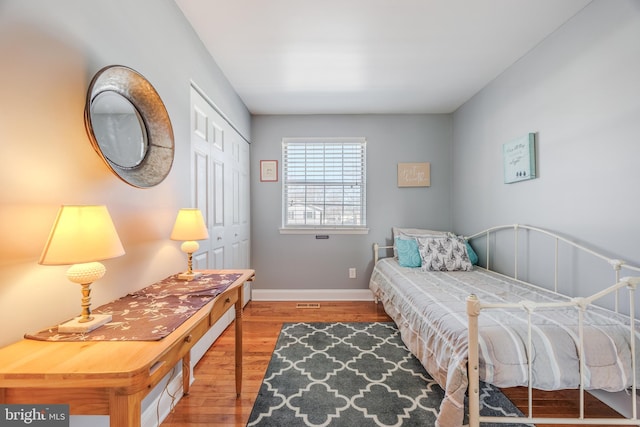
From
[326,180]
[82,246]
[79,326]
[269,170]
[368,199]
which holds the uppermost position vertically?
[269,170]

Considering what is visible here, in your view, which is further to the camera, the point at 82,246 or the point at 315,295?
the point at 315,295

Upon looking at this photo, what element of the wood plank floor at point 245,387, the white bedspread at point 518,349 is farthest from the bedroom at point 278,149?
the wood plank floor at point 245,387

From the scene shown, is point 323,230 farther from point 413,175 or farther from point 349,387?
point 349,387

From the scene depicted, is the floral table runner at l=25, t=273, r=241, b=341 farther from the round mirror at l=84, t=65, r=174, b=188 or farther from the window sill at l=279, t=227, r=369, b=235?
the window sill at l=279, t=227, r=369, b=235

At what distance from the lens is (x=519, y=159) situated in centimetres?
233

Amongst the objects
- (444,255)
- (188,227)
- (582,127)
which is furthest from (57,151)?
(444,255)

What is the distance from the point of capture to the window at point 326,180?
3.57 meters

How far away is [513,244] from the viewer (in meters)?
2.48

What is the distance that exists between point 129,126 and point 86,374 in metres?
1.07

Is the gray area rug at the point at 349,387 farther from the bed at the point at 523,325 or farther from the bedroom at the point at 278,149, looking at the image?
the bedroom at the point at 278,149

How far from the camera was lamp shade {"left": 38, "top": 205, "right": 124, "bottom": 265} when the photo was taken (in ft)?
2.65

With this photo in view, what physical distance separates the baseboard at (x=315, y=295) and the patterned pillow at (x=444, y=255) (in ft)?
3.33

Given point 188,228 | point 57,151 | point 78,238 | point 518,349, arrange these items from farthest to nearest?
1. point 188,228
2. point 518,349
3. point 57,151
4. point 78,238

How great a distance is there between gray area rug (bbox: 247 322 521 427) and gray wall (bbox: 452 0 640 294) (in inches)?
49.5
